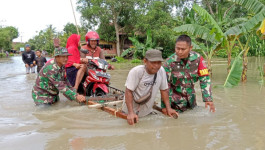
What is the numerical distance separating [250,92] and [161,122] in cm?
390

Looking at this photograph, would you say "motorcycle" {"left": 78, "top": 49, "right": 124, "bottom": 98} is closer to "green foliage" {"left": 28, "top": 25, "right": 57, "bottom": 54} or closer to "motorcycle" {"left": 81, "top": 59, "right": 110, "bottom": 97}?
"motorcycle" {"left": 81, "top": 59, "right": 110, "bottom": 97}

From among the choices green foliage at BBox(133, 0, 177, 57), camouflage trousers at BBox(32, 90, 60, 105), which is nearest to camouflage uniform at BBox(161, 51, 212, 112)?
camouflage trousers at BBox(32, 90, 60, 105)

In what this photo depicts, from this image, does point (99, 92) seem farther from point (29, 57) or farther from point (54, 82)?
point (29, 57)

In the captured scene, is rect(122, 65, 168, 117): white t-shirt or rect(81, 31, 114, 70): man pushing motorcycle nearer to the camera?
rect(122, 65, 168, 117): white t-shirt

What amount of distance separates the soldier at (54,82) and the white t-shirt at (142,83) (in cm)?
123

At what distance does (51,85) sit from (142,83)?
2.15m

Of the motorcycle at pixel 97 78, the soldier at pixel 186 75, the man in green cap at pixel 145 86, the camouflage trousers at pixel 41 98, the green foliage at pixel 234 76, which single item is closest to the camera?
the man in green cap at pixel 145 86

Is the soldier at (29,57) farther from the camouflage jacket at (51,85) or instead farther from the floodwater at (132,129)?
the camouflage jacket at (51,85)

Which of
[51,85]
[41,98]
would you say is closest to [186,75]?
[51,85]

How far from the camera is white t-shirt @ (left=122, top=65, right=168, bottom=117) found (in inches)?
132

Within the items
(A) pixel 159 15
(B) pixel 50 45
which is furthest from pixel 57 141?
(B) pixel 50 45

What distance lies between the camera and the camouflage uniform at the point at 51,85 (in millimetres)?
4422

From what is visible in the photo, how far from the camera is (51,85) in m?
4.73

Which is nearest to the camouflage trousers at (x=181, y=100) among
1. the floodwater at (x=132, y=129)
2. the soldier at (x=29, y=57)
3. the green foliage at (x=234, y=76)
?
the floodwater at (x=132, y=129)
